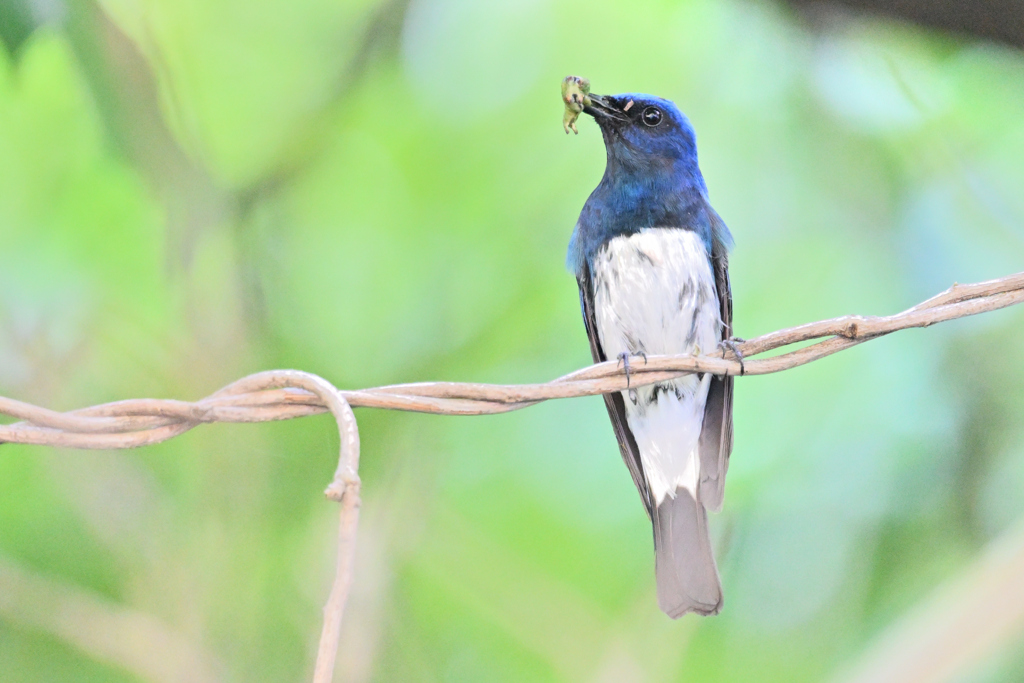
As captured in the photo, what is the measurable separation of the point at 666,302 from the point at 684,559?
0.42 meters

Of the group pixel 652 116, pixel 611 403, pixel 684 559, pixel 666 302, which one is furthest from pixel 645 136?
pixel 684 559

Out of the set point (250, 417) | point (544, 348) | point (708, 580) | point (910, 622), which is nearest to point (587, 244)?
point (544, 348)

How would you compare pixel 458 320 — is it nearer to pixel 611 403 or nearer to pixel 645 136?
pixel 611 403

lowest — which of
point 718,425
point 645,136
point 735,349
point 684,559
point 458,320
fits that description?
point 684,559

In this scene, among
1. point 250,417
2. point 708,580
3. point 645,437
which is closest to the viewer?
point 250,417

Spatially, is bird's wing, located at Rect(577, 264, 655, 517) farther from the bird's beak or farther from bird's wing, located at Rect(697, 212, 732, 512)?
the bird's beak

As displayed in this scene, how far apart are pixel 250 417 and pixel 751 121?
1.23m

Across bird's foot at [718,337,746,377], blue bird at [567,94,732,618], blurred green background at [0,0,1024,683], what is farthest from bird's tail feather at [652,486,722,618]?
bird's foot at [718,337,746,377]

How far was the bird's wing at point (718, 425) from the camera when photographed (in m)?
1.35

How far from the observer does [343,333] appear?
1.60 meters

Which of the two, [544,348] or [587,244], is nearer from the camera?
[587,244]

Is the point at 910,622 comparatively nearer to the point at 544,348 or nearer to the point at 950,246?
the point at 950,246

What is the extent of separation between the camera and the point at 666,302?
1.36 meters

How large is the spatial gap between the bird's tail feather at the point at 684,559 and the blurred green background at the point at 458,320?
0.14 metres
